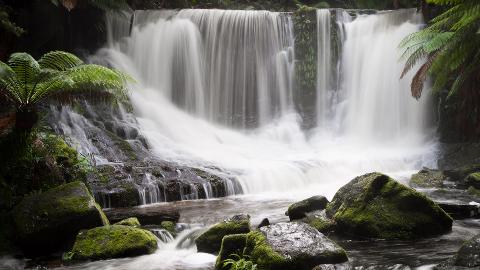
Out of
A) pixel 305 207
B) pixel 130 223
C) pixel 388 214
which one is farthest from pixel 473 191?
pixel 130 223

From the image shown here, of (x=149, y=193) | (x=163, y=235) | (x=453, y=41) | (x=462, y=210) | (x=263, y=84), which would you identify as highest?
(x=263, y=84)

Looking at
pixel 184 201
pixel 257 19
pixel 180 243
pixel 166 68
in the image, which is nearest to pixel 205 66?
pixel 166 68

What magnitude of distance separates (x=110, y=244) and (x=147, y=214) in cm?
220

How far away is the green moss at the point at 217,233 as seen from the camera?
18.6ft

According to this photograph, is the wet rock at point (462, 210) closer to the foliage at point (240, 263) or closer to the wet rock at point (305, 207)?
Answer: the wet rock at point (305, 207)

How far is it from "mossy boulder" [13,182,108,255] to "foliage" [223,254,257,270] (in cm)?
231

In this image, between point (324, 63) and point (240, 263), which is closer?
point (240, 263)

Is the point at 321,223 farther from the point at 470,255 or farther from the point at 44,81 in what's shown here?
the point at 44,81

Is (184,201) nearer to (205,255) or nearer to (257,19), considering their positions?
(205,255)

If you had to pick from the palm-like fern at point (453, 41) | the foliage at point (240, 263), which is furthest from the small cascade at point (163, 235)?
the palm-like fern at point (453, 41)

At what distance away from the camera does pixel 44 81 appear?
23.3 feet

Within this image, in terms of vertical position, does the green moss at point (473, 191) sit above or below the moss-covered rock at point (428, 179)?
below

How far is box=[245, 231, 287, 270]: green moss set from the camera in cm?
448

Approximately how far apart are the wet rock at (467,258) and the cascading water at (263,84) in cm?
976
